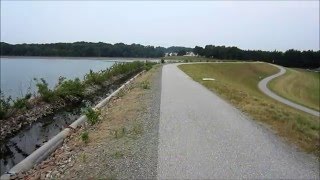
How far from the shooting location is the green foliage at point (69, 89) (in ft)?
66.8

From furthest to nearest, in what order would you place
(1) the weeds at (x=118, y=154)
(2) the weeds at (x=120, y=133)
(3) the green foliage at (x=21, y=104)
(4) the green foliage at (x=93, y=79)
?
(4) the green foliage at (x=93, y=79), (3) the green foliage at (x=21, y=104), (2) the weeds at (x=120, y=133), (1) the weeds at (x=118, y=154)

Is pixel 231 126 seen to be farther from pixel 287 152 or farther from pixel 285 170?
pixel 285 170

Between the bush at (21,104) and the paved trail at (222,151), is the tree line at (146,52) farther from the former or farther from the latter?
the paved trail at (222,151)

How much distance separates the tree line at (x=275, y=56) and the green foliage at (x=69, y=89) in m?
113

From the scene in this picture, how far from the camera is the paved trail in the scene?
7832 millimetres

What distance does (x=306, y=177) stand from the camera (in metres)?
8.04

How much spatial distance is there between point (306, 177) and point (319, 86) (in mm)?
68450

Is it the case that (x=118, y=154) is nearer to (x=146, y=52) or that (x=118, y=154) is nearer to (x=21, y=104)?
(x=21, y=104)

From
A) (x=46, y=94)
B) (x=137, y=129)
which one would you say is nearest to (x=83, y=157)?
(x=137, y=129)

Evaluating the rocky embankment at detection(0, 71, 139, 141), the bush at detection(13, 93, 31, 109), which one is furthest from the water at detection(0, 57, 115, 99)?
the bush at detection(13, 93, 31, 109)

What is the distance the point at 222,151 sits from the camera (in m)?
9.15

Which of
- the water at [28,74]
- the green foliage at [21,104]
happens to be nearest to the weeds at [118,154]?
the green foliage at [21,104]

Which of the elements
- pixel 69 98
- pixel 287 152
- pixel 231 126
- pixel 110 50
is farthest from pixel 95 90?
pixel 110 50

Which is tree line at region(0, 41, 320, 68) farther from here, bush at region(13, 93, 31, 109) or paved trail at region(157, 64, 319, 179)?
paved trail at region(157, 64, 319, 179)
